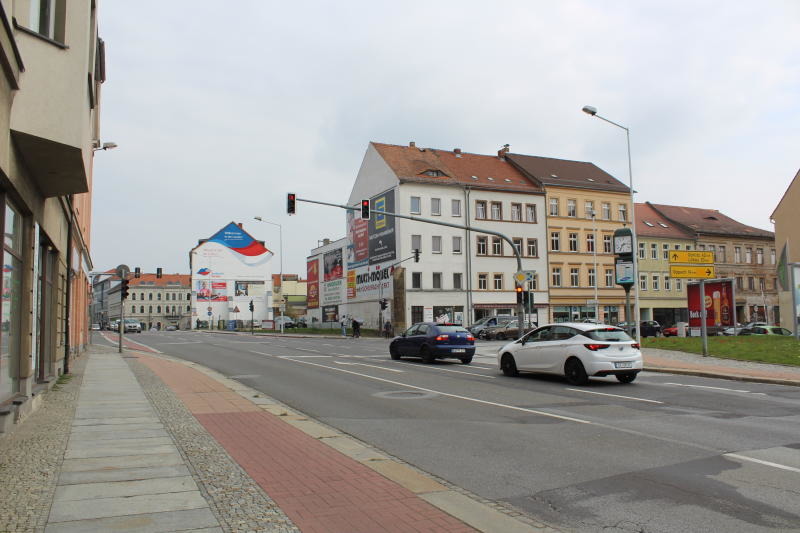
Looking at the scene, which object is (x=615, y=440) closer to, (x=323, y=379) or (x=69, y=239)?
(x=323, y=379)

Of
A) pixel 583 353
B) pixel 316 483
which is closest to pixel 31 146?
pixel 316 483

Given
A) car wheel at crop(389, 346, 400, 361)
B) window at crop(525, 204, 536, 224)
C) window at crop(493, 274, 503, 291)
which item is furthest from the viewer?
window at crop(525, 204, 536, 224)

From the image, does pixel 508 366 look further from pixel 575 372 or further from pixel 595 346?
pixel 595 346

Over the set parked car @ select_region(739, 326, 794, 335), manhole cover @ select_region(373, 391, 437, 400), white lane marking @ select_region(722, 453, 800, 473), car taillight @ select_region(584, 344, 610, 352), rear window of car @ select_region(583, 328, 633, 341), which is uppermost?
rear window of car @ select_region(583, 328, 633, 341)

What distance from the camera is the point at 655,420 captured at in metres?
10.1

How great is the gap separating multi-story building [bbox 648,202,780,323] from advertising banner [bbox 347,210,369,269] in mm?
32772

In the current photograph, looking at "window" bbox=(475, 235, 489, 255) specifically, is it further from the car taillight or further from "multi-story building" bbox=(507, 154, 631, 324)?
the car taillight

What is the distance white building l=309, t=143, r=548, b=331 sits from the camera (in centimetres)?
5431

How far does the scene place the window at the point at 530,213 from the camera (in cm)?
5941

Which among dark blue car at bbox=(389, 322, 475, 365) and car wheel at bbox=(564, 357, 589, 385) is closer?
car wheel at bbox=(564, 357, 589, 385)

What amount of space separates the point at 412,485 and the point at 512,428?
12.1 ft

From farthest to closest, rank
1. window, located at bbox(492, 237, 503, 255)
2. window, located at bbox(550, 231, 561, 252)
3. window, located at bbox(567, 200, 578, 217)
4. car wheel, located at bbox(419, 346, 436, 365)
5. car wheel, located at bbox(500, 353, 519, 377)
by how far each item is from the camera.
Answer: window, located at bbox(567, 200, 578, 217)
window, located at bbox(550, 231, 561, 252)
window, located at bbox(492, 237, 503, 255)
car wheel, located at bbox(419, 346, 436, 365)
car wheel, located at bbox(500, 353, 519, 377)

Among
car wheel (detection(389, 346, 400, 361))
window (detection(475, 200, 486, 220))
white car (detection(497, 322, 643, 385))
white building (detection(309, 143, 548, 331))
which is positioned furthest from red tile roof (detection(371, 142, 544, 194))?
white car (detection(497, 322, 643, 385))

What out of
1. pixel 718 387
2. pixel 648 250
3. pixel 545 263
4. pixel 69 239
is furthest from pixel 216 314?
pixel 718 387
